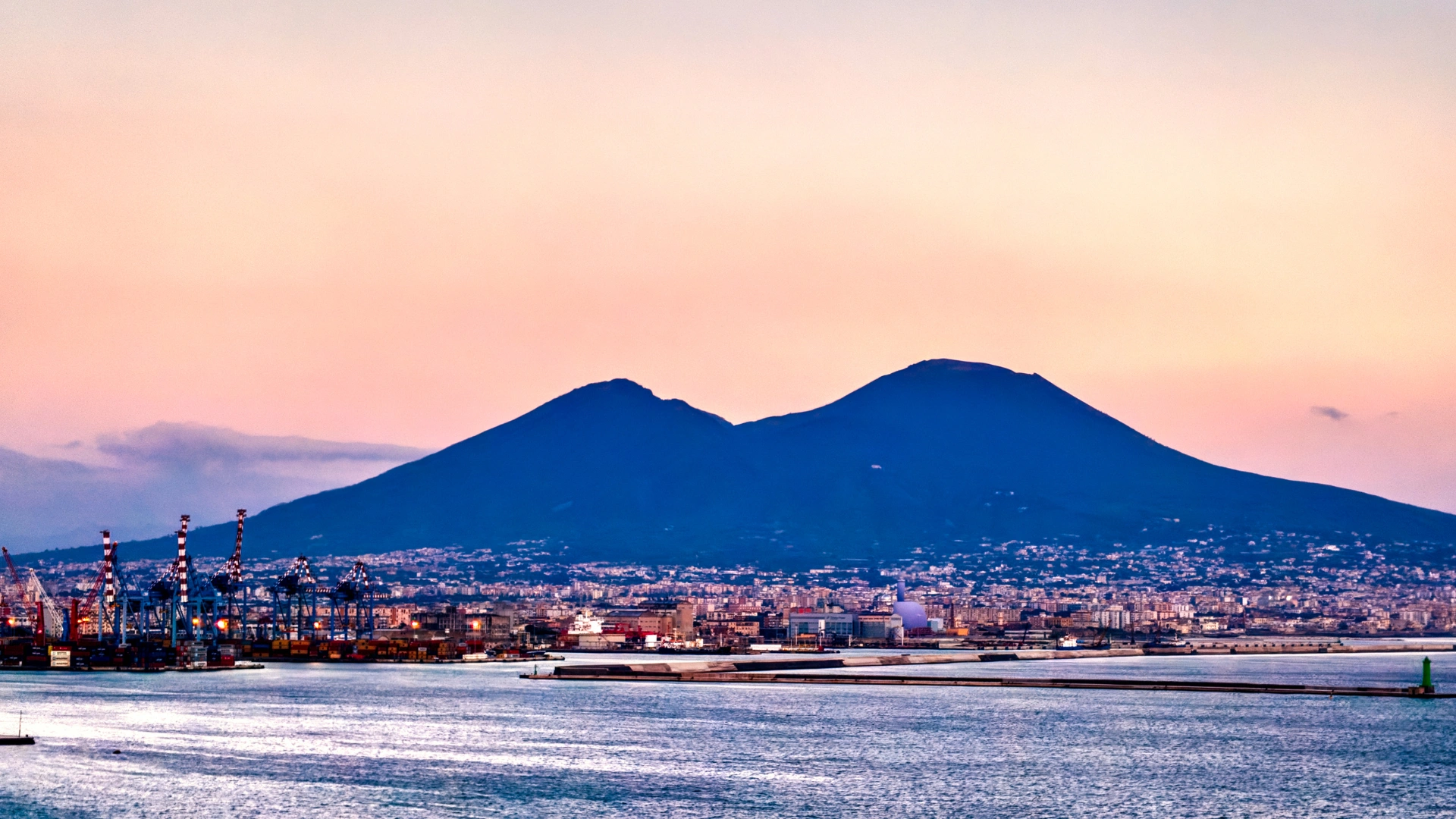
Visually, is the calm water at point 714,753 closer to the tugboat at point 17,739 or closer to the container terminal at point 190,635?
the tugboat at point 17,739

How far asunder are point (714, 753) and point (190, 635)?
96375 millimetres

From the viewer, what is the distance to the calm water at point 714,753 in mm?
49250

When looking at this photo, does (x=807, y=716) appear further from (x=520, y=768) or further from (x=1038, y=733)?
(x=520, y=768)

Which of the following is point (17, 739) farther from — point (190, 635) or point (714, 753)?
point (190, 635)

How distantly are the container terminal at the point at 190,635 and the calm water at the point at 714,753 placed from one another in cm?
3064

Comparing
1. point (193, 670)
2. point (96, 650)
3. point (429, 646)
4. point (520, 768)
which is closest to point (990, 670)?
point (429, 646)

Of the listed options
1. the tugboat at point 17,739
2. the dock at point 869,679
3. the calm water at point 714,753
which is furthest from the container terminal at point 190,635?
the tugboat at point 17,739

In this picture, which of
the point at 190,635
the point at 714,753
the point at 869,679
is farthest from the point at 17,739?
the point at 190,635

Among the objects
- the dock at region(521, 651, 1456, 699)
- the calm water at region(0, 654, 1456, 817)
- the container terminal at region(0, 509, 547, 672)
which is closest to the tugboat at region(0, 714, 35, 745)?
the calm water at region(0, 654, 1456, 817)

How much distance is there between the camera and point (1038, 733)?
2842 inches

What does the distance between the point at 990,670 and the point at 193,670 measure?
62.2 metres

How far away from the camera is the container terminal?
130250mm

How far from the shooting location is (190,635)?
146m

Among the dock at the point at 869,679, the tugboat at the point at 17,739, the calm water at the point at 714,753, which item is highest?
the tugboat at the point at 17,739
